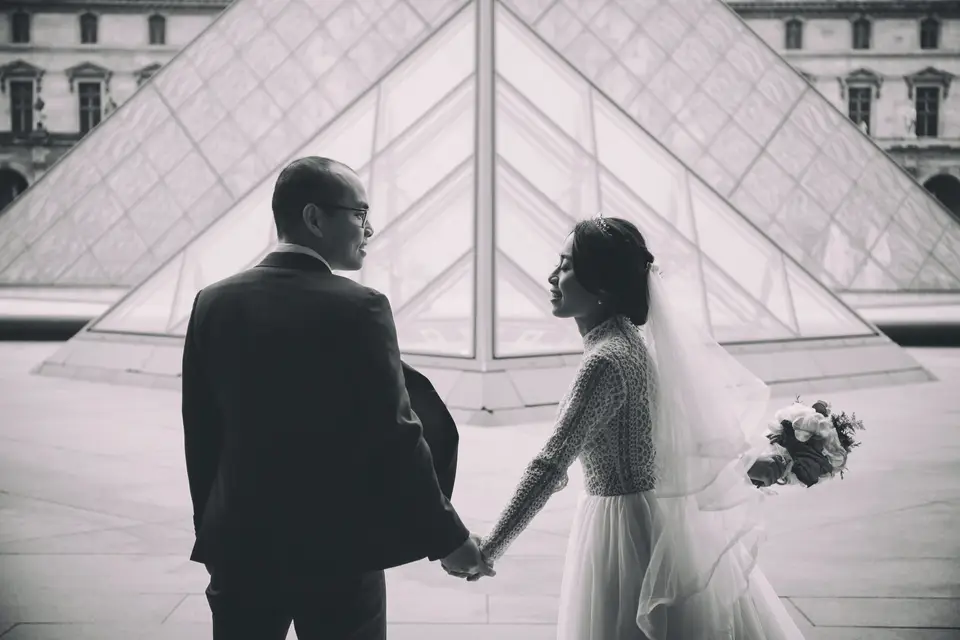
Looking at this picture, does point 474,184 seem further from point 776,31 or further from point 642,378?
point 776,31

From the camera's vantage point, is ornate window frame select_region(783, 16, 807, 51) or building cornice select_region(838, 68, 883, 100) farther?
ornate window frame select_region(783, 16, 807, 51)

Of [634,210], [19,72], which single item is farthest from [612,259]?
[19,72]

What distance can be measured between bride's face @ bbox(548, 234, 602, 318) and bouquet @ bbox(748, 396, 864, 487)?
567 mm

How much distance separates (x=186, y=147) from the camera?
22.2m

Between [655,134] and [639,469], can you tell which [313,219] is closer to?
[639,469]

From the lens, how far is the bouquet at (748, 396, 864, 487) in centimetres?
255

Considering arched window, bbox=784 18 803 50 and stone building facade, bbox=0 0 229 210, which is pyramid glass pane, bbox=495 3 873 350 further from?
stone building facade, bbox=0 0 229 210

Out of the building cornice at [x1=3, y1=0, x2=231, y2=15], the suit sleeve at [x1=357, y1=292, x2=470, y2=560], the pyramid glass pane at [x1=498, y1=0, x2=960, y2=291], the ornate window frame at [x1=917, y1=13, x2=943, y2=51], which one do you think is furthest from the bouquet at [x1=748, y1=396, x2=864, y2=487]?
the ornate window frame at [x1=917, y1=13, x2=943, y2=51]

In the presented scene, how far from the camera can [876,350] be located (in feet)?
33.4

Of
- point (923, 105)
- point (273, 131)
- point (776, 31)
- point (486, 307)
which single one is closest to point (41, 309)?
point (273, 131)

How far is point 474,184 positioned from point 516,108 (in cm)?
98

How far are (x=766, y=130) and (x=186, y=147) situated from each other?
11238 millimetres

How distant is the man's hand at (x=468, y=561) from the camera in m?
2.11

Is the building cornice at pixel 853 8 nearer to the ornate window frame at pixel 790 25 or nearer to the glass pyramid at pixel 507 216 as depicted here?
the ornate window frame at pixel 790 25
